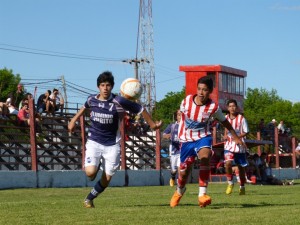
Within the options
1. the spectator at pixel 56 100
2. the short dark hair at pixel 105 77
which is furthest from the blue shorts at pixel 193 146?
the spectator at pixel 56 100

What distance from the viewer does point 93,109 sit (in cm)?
1305

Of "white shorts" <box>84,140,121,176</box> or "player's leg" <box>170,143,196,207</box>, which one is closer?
"white shorts" <box>84,140,121,176</box>

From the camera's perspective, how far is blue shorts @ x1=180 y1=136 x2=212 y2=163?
1322cm

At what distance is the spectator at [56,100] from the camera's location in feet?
98.8

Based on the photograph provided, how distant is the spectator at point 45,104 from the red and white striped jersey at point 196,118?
656 inches

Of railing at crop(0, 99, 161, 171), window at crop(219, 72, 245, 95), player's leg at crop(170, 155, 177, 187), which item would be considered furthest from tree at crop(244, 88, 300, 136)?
player's leg at crop(170, 155, 177, 187)

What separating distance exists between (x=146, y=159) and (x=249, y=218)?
2280 centimetres

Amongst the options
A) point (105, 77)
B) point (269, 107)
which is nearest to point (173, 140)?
point (105, 77)

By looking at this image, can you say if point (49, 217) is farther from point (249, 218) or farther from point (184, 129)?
point (184, 129)

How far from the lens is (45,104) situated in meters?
29.7

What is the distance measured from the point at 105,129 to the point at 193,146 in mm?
1517

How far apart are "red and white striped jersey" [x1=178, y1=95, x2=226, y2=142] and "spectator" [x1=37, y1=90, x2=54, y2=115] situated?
656 inches

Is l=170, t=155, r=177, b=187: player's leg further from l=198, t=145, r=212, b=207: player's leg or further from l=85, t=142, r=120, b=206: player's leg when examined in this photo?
l=85, t=142, r=120, b=206: player's leg

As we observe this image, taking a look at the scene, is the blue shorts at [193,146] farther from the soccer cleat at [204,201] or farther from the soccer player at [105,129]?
the soccer player at [105,129]
